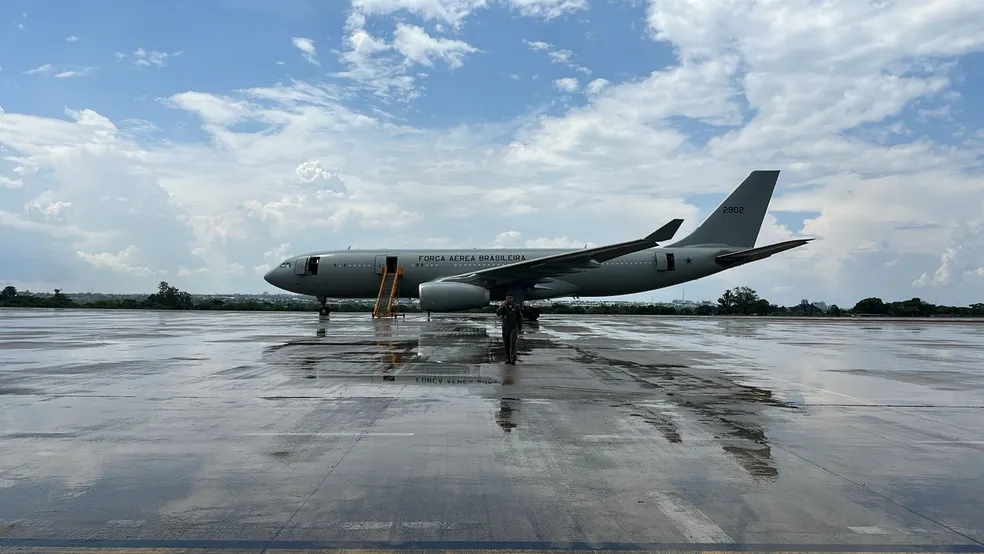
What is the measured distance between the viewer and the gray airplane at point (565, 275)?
2822cm

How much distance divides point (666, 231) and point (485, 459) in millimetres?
18766

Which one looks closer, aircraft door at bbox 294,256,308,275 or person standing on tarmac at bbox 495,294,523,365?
person standing on tarmac at bbox 495,294,523,365

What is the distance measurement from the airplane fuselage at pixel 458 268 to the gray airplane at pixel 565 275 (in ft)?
0.15

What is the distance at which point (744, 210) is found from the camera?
30.4 metres

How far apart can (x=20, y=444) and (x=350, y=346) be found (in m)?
9.44

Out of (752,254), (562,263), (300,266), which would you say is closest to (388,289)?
(300,266)

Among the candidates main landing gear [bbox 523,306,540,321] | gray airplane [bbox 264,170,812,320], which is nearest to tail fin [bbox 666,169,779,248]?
gray airplane [bbox 264,170,812,320]

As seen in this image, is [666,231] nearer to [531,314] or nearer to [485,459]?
[531,314]

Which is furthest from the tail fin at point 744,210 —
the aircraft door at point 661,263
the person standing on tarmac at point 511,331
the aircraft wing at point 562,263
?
the person standing on tarmac at point 511,331

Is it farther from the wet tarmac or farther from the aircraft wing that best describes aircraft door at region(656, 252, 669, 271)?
the wet tarmac

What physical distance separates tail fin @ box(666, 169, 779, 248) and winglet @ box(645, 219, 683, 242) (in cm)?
921

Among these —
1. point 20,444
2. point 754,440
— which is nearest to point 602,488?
point 754,440

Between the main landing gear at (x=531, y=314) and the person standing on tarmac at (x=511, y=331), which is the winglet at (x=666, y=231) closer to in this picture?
the main landing gear at (x=531, y=314)

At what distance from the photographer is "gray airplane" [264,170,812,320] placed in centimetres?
2822
